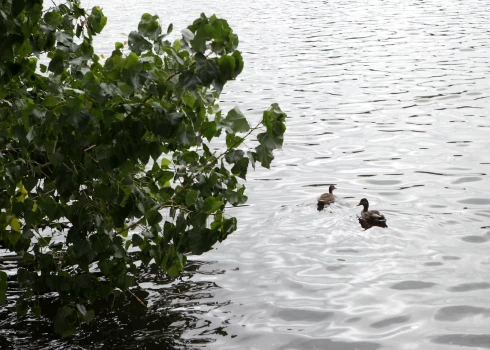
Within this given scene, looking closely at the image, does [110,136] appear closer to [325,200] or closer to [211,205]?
[211,205]

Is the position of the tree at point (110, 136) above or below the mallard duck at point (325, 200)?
above

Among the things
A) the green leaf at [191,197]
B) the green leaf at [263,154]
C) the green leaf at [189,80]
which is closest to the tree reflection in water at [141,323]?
the green leaf at [191,197]

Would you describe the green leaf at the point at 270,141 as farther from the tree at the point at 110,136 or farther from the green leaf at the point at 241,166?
the green leaf at the point at 241,166

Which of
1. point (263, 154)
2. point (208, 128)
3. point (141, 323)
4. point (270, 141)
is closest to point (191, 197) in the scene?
point (208, 128)

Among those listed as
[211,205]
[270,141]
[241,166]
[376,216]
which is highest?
[270,141]

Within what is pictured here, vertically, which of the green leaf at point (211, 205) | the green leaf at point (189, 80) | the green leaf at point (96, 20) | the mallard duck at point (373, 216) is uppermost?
the green leaf at point (96, 20)

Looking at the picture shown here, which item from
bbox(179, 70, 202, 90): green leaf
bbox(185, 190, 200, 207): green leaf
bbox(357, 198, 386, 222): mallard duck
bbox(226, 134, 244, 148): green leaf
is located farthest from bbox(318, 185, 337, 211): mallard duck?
bbox(179, 70, 202, 90): green leaf

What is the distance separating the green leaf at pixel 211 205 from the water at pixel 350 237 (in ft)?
7.68

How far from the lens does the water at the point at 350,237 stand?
9.27 m

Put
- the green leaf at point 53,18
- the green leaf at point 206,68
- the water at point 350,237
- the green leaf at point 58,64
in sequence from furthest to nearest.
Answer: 1. the water at point 350,237
2. the green leaf at point 53,18
3. the green leaf at point 58,64
4. the green leaf at point 206,68

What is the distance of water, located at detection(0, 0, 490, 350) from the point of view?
9.27 meters

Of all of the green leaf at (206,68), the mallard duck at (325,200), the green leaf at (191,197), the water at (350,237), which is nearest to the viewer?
the green leaf at (206,68)

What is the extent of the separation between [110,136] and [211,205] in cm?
109

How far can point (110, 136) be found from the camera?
Answer: 273 inches
